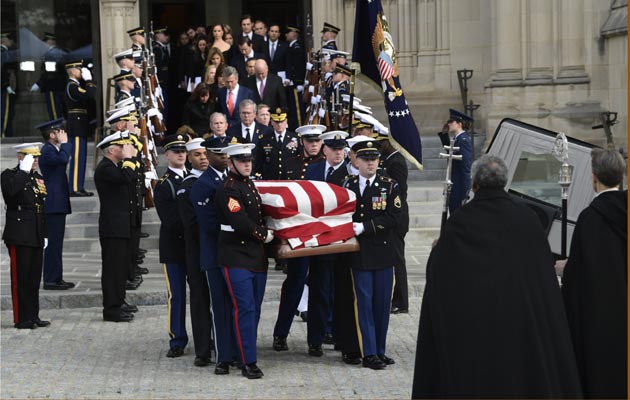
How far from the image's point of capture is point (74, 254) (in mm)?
15883

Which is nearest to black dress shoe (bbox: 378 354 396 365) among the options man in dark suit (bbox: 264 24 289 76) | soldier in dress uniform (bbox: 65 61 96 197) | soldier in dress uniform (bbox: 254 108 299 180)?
soldier in dress uniform (bbox: 254 108 299 180)

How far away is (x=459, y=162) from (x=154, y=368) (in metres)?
6.46

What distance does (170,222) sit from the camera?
10461 mm

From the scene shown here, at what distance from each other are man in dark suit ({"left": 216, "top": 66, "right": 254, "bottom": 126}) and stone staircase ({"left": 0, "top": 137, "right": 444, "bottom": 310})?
1.62 m

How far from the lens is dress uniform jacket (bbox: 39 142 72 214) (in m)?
13.8

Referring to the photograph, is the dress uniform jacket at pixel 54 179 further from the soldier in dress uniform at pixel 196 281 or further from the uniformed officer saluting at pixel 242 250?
the uniformed officer saluting at pixel 242 250

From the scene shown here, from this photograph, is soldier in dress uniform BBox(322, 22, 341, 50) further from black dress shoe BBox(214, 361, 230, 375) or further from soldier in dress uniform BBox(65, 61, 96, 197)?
black dress shoe BBox(214, 361, 230, 375)

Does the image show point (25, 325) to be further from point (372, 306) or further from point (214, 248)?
point (372, 306)

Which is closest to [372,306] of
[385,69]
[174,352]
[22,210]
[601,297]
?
[174,352]

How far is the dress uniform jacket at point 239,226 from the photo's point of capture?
30.9 feet

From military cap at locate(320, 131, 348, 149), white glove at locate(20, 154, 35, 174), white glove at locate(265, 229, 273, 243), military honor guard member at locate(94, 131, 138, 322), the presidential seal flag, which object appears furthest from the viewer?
white glove at locate(20, 154, 35, 174)

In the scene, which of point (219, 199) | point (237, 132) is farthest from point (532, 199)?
point (237, 132)

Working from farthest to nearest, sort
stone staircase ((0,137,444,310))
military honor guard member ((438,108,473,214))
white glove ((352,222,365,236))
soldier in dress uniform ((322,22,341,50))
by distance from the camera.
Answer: soldier in dress uniform ((322,22,341,50)) < military honor guard member ((438,108,473,214)) < stone staircase ((0,137,444,310)) < white glove ((352,222,365,236))

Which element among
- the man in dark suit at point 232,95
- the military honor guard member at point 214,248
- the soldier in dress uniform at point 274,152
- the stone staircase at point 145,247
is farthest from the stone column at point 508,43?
the military honor guard member at point 214,248
